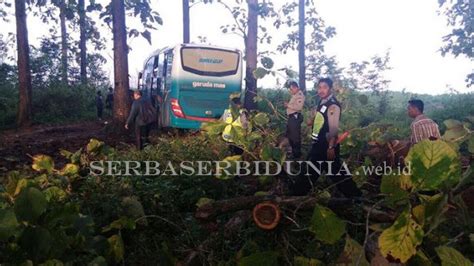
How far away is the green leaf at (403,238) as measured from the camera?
4.79 feet

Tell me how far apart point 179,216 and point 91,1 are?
7821 mm

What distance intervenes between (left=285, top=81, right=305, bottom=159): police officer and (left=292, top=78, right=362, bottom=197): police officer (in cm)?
181

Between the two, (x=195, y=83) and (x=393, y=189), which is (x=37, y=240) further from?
(x=195, y=83)

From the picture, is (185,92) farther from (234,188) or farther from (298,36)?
(298,36)

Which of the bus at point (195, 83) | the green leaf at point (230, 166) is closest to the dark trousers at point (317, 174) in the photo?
the green leaf at point (230, 166)

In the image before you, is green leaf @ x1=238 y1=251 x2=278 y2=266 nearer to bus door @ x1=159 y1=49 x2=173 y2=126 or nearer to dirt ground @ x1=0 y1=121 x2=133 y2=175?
dirt ground @ x1=0 y1=121 x2=133 y2=175

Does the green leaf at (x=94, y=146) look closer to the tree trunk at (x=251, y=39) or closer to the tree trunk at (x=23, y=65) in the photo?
the tree trunk at (x=251, y=39)

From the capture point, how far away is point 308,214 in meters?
3.43

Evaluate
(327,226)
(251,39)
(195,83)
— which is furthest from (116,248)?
(251,39)

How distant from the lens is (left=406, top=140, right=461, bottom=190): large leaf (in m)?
1.39

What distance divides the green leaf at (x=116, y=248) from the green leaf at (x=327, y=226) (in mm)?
1184

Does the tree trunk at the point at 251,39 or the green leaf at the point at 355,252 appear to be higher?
the tree trunk at the point at 251,39

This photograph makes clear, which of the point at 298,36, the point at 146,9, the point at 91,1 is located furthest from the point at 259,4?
the point at 298,36

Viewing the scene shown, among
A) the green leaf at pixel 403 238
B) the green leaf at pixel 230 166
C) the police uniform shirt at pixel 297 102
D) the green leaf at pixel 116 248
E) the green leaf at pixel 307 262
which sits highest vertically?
the police uniform shirt at pixel 297 102
